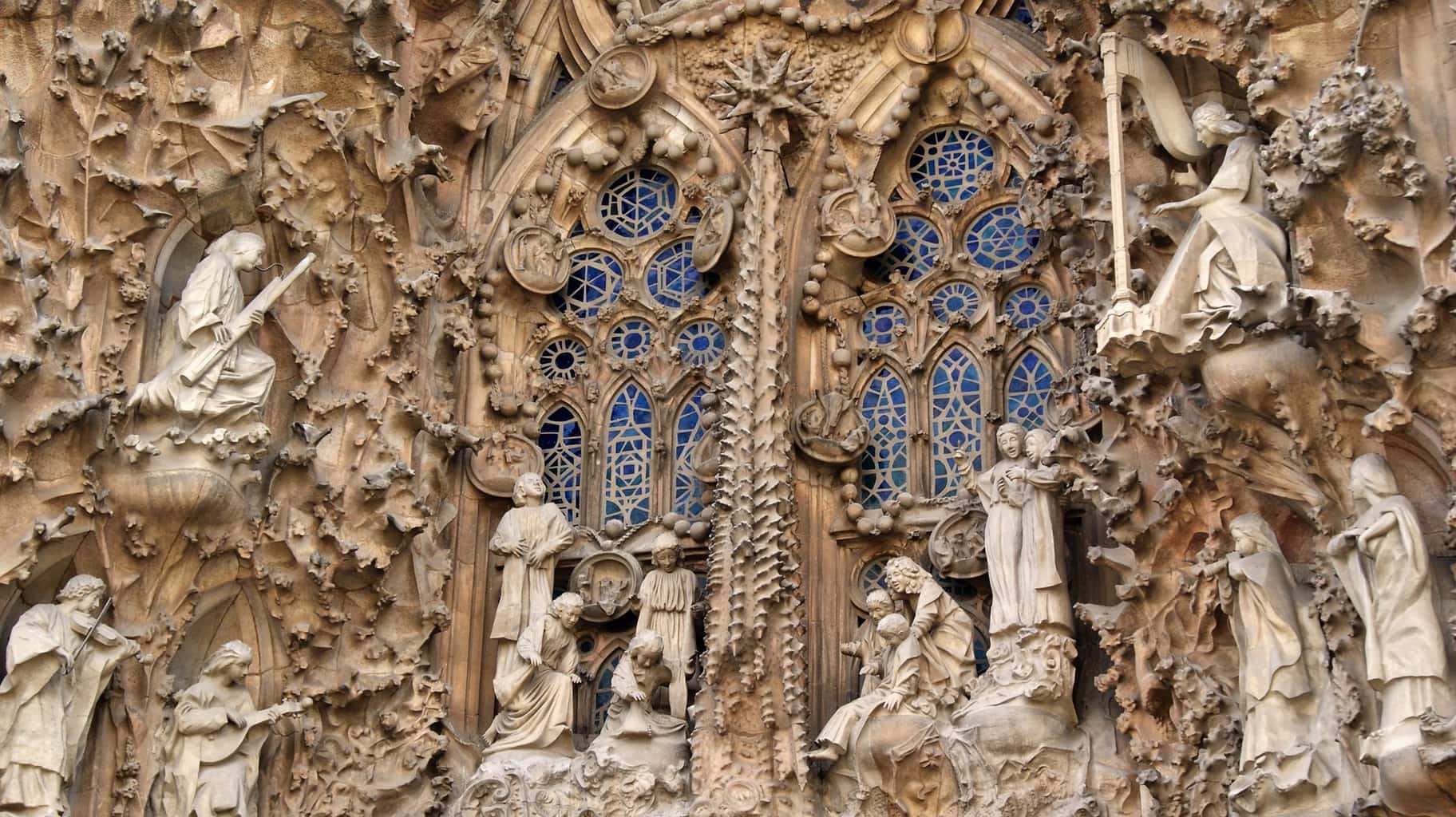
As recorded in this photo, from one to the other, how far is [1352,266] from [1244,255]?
0.51 m

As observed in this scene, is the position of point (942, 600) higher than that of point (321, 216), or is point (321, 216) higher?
point (321, 216)

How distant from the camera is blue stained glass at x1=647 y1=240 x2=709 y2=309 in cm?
1498

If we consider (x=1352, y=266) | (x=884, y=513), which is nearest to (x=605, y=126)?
(x=884, y=513)

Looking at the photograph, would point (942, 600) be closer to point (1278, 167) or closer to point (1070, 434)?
point (1070, 434)

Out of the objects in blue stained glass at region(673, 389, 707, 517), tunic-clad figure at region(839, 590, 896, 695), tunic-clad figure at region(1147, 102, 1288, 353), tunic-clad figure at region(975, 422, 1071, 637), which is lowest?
tunic-clad figure at region(839, 590, 896, 695)

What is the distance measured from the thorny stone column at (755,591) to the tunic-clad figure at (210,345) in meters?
2.28

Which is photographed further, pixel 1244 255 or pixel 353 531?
pixel 353 531

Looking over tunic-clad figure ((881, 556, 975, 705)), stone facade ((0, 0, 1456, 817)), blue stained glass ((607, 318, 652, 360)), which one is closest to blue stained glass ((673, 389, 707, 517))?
stone facade ((0, 0, 1456, 817))

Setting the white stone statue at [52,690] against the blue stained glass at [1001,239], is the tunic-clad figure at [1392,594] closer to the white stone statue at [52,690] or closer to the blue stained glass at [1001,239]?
the blue stained glass at [1001,239]

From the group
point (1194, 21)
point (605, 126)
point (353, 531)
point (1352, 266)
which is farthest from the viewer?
point (605, 126)

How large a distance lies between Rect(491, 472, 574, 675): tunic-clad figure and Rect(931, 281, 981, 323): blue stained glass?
85.9 inches

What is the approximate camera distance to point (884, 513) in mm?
13961

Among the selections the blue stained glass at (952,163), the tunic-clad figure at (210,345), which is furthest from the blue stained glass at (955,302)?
the tunic-clad figure at (210,345)

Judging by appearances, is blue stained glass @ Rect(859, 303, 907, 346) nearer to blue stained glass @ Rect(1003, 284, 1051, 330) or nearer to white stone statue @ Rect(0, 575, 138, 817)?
blue stained glass @ Rect(1003, 284, 1051, 330)
